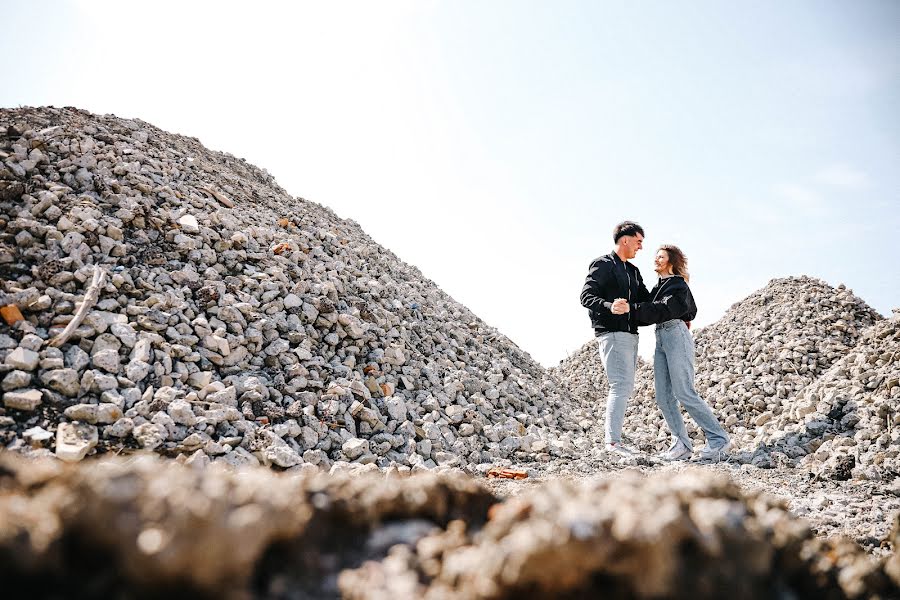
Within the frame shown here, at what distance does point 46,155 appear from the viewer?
5715 mm

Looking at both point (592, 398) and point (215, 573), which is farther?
point (592, 398)

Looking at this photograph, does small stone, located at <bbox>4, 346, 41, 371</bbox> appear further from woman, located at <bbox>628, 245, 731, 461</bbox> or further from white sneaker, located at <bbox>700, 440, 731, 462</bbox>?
white sneaker, located at <bbox>700, 440, 731, 462</bbox>

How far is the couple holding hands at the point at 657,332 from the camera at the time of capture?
17.5 feet

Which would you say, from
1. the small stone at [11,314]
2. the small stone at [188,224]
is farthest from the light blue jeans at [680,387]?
the small stone at [11,314]

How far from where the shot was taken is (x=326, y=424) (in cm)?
434

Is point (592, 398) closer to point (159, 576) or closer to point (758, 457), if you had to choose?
point (758, 457)

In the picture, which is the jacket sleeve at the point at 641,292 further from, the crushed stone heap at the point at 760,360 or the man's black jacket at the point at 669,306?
the crushed stone heap at the point at 760,360

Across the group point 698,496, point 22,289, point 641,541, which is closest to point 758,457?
point 698,496

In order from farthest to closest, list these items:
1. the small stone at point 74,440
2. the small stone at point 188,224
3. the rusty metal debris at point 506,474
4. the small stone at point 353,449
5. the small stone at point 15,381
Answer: the small stone at point 188,224, the rusty metal debris at point 506,474, the small stone at point 353,449, the small stone at point 15,381, the small stone at point 74,440

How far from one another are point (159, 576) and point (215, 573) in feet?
0.28

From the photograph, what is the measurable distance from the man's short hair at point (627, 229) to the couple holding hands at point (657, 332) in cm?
1

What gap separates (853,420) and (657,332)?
2.05 m

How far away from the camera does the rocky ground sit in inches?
37.1

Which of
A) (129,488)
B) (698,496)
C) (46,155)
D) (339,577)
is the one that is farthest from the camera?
(46,155)
